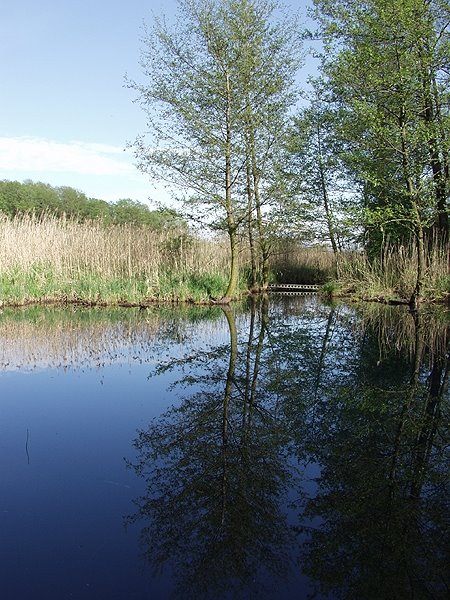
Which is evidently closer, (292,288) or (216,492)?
(216,492)

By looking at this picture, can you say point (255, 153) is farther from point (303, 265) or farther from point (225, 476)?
point (225, 476)

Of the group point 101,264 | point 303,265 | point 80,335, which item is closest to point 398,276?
point 303,265

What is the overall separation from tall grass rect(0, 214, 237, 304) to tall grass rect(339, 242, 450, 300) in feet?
13.7

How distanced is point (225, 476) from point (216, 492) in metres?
0.21

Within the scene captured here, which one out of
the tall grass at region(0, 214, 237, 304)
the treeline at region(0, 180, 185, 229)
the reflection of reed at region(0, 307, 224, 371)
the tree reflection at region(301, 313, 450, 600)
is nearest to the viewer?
the tree reflection at region(301, 313, 450, 600)

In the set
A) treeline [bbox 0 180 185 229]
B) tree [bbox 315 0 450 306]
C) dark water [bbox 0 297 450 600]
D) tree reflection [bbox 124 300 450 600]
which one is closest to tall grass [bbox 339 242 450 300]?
tree [bbox 315 0 450 306]

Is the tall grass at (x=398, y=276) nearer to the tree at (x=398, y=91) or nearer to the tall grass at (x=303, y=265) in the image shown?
the tree at (x=398, y=91)

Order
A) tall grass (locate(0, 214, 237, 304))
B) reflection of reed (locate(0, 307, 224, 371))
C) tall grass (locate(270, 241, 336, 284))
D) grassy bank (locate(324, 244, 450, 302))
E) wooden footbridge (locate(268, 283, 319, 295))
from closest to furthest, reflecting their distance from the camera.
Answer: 1. reflection of reed (locate(0, 307, 224, 371))
2. tall grass (locate(0, 214, 237, 304))
3. grassy bank (locate(324, 244, 450, 302))
4. wooden footbridge (locate(268, 283, 319, 295))
5. tall grass (locate(270, 241, 336, 284))

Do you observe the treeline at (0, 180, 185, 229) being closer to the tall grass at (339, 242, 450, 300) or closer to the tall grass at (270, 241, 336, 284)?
the tall grass at (270, 241, 336, 284)

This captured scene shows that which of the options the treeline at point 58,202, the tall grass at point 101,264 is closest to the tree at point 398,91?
the tall grass at point 101,264

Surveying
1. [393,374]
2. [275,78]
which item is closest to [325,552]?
[393,374]

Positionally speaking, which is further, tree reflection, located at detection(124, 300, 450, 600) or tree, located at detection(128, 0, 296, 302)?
tree, located at detection(128, 0, 296, 302)

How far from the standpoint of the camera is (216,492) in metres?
2.86

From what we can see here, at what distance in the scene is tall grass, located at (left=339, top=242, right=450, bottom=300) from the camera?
1413 centimetres
